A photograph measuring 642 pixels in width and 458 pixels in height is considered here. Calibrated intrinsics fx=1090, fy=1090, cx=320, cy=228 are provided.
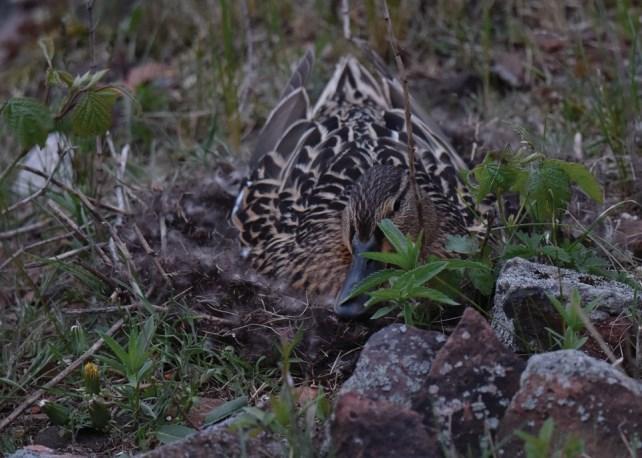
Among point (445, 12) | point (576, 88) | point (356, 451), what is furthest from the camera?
point (445, 12)

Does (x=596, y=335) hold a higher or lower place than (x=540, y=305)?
higher

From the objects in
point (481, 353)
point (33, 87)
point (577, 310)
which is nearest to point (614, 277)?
point (577, 310)

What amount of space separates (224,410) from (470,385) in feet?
2.97

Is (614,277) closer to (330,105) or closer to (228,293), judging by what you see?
(228,293)

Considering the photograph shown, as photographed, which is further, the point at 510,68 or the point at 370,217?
the point at 510,68

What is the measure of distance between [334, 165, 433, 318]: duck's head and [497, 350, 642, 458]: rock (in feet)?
3.39

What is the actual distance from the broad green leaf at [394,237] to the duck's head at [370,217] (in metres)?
0.19

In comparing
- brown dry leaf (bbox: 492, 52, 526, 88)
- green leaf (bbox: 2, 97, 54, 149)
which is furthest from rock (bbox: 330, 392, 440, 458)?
brown dry leaf (bbox: 492, 52, 526, 88)

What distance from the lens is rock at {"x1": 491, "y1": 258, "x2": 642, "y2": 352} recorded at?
3.41 metres

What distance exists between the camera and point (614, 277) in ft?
12.2

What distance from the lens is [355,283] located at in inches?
151

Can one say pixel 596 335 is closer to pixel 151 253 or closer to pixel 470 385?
pixel 470 385

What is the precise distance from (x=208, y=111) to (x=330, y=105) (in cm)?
95

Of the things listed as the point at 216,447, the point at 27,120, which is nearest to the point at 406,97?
the point at 27,120
